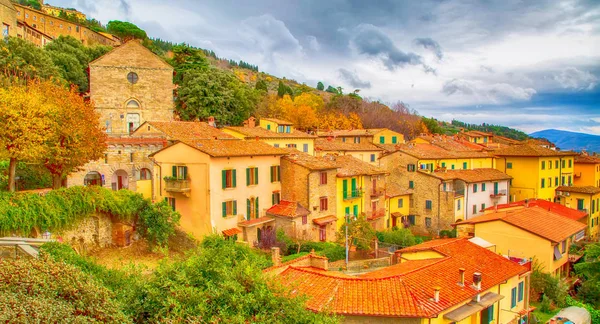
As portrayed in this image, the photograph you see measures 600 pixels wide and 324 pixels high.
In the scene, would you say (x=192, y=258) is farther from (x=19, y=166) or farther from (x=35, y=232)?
(x=19, y=166)

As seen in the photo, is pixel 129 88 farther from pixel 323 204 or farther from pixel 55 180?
pixel 323 204

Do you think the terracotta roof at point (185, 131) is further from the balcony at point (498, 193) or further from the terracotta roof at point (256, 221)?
the balcony at point (498, 193)

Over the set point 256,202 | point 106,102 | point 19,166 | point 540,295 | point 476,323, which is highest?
point 106,102

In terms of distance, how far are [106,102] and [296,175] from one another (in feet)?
66.7

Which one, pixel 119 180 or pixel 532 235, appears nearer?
pixel 532 235

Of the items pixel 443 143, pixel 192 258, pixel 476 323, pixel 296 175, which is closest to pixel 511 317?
pixel 476 323

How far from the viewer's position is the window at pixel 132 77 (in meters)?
41.2

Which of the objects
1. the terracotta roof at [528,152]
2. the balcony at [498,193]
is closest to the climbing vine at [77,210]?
the balcony at [498,193]

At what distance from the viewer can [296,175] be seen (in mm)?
31516

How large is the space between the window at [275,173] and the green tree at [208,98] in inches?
704

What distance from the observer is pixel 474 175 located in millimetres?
44062

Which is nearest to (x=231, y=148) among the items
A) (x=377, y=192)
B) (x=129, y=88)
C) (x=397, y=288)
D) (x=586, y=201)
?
(x=377, y=192)

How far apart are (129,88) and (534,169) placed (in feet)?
132

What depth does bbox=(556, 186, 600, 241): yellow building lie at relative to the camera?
4281cm
